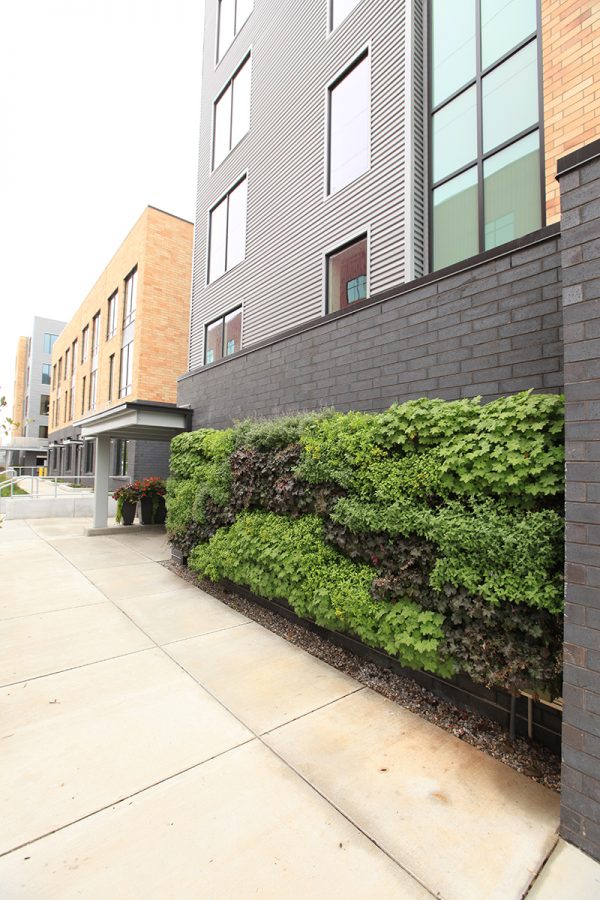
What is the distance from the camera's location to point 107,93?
8.43 m

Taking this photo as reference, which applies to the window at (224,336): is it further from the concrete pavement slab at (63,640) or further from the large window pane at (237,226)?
the concrete pavement slab at (63,640)

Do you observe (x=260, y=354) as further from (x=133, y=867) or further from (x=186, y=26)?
(x=186, y=26)

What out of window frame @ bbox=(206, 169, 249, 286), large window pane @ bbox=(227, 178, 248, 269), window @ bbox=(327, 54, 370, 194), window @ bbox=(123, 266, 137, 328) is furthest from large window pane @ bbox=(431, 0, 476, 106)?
window @ bbox=(123, 266, 137, 328)

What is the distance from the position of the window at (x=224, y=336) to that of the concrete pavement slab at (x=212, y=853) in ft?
30.8

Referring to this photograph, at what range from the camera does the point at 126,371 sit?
18578mm

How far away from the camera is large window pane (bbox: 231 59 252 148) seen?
1126cm

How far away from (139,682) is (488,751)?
8.44 ft

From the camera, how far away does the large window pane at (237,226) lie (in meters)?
11.0

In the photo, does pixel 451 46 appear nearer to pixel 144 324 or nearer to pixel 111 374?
pixel 144 324

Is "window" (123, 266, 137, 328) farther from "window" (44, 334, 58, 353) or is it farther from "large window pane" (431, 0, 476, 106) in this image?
"window" (44, 334, 58, 353)

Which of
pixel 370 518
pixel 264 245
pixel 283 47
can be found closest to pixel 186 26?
pixel 283 47

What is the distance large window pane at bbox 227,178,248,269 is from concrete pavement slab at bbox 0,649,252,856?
32.4 ft

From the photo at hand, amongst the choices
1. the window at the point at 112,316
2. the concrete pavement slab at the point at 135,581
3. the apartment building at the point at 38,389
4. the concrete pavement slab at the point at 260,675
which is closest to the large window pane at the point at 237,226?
the concrete pavement slab at the point at 135,581

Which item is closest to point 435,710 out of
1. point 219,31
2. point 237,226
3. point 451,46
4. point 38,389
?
point 451,46
